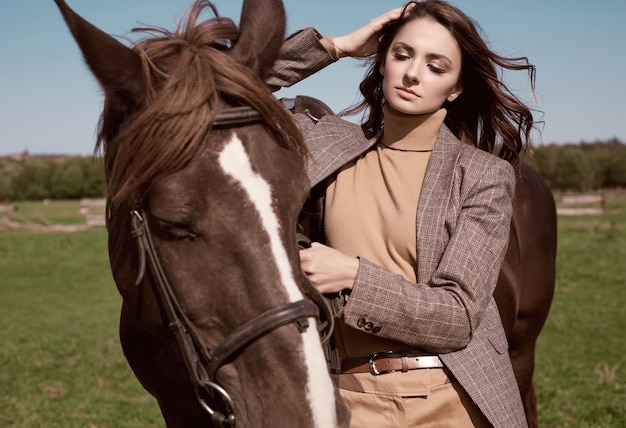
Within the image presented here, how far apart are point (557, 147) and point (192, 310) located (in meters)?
56.8

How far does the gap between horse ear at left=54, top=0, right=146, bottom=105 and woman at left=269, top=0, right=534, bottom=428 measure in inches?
28.7

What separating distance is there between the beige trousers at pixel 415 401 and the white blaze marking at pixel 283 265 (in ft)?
2.26

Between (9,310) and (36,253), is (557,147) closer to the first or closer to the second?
(36,253)

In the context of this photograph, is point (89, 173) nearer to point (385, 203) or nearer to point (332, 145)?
point (332, 145)

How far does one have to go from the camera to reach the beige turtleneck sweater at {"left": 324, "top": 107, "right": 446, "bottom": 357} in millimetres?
2217

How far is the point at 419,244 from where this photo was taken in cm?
215

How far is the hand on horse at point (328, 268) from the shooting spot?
192 centimetres

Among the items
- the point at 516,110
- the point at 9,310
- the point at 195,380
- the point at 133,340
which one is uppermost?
the point at 516,110

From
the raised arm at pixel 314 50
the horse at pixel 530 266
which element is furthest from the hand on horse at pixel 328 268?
the horse at pixel 530 266

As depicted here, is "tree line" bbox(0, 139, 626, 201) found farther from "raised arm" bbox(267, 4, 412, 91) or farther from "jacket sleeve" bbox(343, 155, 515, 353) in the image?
"jacket sleeve" bbox(343, 155, 515, 353)

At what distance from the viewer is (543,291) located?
163 inches

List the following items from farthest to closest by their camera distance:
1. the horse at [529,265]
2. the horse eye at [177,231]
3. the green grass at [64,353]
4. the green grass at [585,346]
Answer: the green grass at [64,353] < the green grass at [585,346] < the horse at [529,265] < the horse eye at [177,231]

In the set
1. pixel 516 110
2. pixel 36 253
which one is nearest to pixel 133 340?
pixel 516 110

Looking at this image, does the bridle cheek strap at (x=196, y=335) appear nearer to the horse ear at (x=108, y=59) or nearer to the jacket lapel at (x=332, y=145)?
the horse ear at (x=108, y=59)
